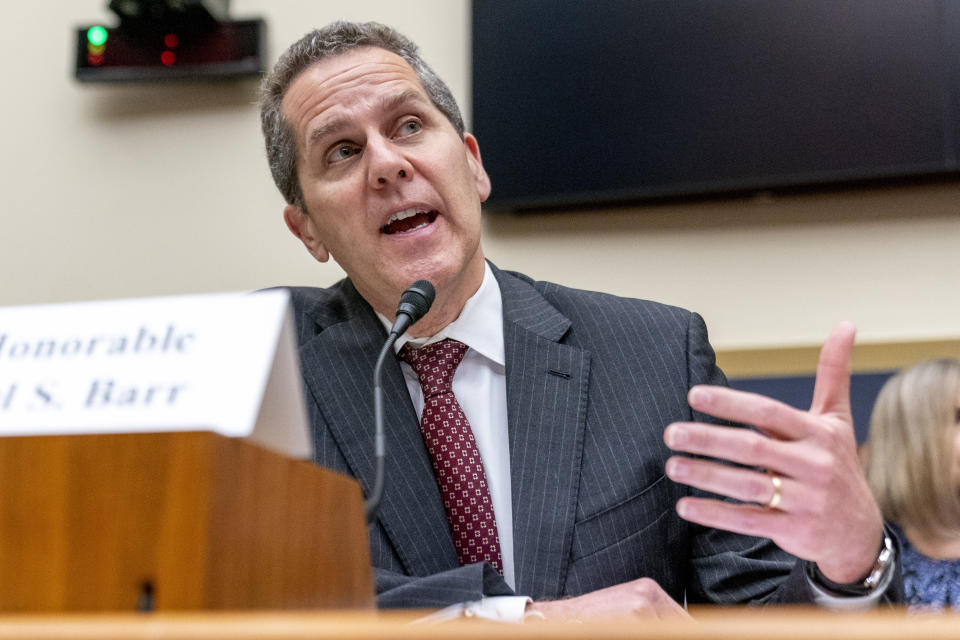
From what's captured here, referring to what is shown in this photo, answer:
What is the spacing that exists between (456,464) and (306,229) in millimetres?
617

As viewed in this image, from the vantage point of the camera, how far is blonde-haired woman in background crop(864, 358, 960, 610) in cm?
213

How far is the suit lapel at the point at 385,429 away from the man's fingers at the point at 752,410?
0.60 metres

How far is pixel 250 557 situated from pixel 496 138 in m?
1.71

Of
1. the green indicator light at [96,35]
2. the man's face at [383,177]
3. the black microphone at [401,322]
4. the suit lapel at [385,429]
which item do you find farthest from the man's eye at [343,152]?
the green indicator light at [96,35]

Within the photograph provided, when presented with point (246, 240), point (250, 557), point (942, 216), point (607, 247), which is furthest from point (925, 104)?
point (250, 557)

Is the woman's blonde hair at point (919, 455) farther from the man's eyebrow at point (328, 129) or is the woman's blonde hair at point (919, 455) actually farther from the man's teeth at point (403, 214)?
the man's eyebrow at point (328, 129)

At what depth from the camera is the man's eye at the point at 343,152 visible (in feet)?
5.47

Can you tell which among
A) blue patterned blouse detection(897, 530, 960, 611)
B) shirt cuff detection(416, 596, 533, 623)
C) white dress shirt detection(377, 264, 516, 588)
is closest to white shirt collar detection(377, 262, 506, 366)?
white dress shirt detection(377, 264, 516, 588)

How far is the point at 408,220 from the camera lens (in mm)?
1610

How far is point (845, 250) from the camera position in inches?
81.2

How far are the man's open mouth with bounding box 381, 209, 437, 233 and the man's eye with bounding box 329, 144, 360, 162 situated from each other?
0.51 ft

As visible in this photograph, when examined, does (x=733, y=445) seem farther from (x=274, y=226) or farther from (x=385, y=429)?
(x=274, y=226)

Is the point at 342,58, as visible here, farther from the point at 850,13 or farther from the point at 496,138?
the point at 850,13

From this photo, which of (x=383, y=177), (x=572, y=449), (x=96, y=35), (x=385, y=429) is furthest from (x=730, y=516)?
(x=96, y=35)
